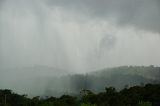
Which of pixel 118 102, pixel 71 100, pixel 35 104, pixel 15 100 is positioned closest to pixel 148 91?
pixel 118 102

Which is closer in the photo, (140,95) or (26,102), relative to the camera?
(140,95)

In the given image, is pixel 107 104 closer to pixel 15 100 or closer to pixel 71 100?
pixel 71 100

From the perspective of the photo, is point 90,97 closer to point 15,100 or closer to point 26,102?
point 26,102

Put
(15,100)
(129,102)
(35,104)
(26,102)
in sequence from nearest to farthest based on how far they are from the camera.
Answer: (129,102) → (35,104) → (26,102) → (15,100)

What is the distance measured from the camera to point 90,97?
178625 millimetres

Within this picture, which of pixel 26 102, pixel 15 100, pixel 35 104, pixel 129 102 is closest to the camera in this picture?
pixel 129 102

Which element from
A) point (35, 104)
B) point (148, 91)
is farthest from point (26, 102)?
point (148, 91)

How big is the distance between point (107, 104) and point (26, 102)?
145 feet

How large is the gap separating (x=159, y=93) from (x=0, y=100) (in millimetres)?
79002

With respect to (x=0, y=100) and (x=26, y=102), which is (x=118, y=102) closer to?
(x=26, y=102)

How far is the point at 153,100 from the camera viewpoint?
16312 cm

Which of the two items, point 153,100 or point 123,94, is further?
point 123,94

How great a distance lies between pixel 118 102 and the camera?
164625mm

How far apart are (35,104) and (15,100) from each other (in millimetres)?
29406
